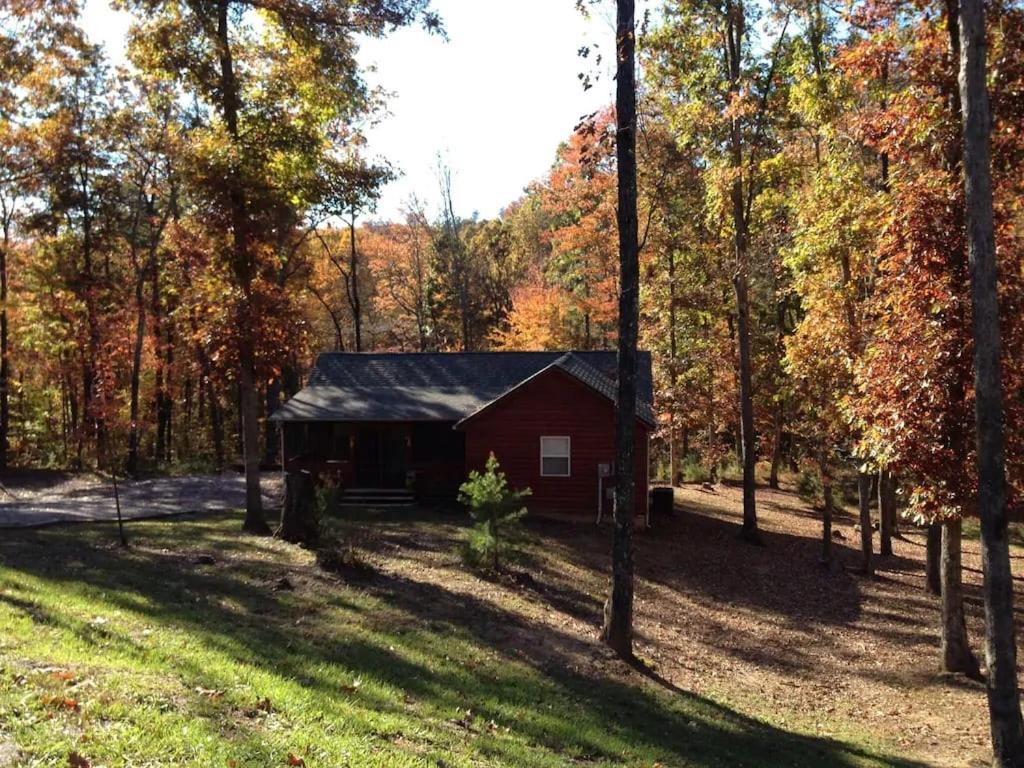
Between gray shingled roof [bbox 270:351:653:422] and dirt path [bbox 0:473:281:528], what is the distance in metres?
3.50

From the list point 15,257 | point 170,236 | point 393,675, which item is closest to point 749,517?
point 393,675

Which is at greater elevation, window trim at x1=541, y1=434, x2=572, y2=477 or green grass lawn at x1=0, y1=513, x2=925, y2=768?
window trim at x1=541, y1=434, x2=572, y2=477

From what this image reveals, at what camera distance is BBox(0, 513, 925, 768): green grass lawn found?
589 cm

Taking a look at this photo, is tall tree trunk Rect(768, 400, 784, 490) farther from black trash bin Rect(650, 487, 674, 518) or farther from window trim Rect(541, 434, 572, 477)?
window trim Rect(541, 434, 572, 477)

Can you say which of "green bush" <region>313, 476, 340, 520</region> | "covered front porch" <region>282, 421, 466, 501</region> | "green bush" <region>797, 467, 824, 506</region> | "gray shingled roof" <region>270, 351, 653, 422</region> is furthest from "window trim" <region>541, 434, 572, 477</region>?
"green bush" <region>797, 467, 824, 506</region>

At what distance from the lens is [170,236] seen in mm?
33625

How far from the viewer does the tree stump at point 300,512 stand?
15549 millimetres

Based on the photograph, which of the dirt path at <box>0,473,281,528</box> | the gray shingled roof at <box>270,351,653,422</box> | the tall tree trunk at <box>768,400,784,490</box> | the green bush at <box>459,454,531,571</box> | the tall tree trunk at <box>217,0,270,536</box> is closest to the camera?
the tall tree trunk at <box>217,0,270,536</box>

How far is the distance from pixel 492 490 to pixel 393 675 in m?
6.59

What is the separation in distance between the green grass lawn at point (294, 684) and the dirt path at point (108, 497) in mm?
5644

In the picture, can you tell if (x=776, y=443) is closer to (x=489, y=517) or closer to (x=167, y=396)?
(x=489, y=517)

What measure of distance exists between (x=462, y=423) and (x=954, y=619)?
13813mm

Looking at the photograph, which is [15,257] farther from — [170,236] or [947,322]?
[947,322]

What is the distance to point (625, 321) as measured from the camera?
11453 mm
